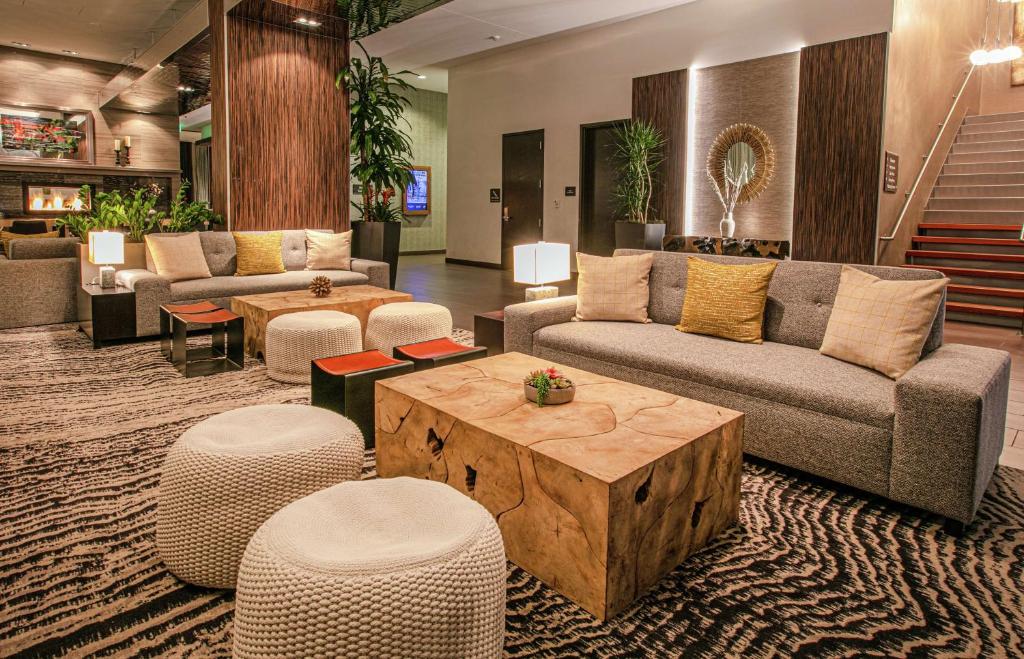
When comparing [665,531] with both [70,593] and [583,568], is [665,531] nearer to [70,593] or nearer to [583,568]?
[583,568]

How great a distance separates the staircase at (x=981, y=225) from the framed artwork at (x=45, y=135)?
11.7 meters

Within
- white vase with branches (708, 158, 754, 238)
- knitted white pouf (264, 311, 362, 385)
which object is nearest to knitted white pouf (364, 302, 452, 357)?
knitted white pouf (264, 311, 362, 385)

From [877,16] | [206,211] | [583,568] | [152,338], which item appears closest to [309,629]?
[583,568]

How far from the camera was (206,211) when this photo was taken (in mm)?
6430

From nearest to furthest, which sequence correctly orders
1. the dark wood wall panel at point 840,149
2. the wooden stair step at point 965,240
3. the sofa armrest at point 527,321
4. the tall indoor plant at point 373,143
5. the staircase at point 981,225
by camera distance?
the sofa armrest at point 527,321 → the dark wood wall panel at point 840,149 → the staircase at point 981,225 → the wooden stair step at point 965,240 → the tall indoor plant at point 373,143

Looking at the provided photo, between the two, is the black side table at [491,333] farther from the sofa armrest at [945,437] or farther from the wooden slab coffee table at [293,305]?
the sofa armrest at [945,437]

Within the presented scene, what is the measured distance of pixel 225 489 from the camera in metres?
1.76

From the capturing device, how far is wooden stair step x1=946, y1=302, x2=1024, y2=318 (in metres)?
6.07

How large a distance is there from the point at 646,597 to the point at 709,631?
20 cm

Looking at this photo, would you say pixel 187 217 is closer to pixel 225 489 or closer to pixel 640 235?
pixel 640 235

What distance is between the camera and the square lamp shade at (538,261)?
13.0 feet

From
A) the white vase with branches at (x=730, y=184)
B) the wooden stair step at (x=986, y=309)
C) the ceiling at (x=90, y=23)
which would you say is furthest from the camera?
the ceiling at (x=90, y=23)

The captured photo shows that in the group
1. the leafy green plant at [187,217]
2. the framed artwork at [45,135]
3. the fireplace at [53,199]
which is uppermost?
the framed artwork at [45,135]

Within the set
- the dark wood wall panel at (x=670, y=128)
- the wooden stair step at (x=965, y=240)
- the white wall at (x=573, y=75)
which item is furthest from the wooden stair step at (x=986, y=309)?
the dark wood wall panel at (x=670, y=128)
